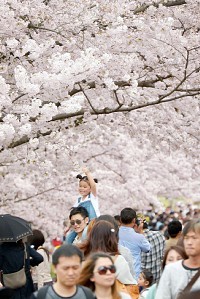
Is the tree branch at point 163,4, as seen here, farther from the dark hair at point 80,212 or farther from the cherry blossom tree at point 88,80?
the dark hair at point 80,212

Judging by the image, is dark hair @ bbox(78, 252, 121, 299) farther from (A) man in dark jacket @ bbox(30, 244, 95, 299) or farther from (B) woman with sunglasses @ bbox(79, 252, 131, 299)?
(A) man in dark jacket @ bbox(30, 244, 95, 299)

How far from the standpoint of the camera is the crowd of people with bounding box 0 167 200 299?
573 centimetres

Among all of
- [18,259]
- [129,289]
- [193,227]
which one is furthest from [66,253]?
[18,259]

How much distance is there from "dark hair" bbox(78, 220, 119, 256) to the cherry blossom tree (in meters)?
4.21

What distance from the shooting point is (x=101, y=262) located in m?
5.87

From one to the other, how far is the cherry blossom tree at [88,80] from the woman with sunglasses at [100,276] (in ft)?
17.1

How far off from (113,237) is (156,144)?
439 inches

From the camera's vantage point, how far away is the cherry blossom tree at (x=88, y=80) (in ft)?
38.1

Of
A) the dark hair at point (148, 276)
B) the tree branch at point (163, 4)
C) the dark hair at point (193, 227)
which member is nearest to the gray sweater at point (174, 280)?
the dark hair at point (193, 227)

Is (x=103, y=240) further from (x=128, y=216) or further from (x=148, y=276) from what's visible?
(x=148, y=276)

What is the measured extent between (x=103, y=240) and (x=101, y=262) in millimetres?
1032

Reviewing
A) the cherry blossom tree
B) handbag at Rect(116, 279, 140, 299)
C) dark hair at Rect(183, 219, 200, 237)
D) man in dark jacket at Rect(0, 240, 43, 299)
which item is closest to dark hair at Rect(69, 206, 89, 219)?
man in dark jacket at Rect(0, 240, 43, 299)

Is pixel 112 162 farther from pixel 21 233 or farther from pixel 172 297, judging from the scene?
pixel 172 297

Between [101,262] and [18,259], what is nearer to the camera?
[101,262]
